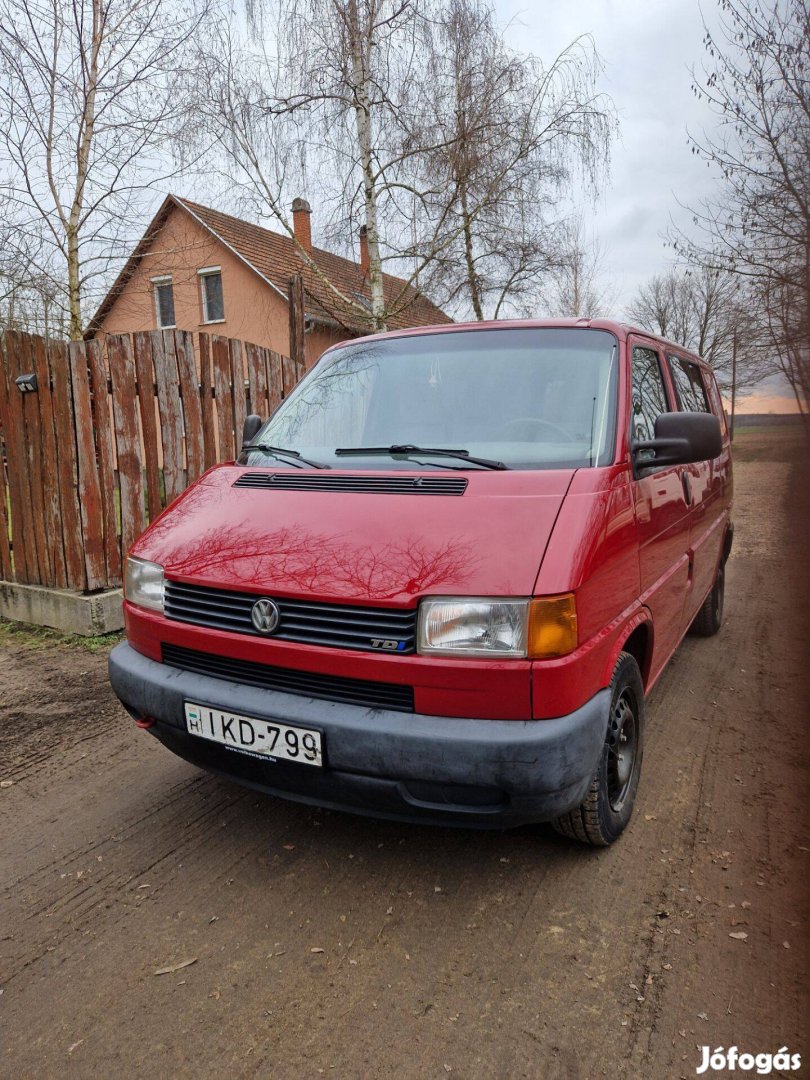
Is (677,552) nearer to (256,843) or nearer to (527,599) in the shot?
(527,599)

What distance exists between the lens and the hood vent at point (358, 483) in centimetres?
249

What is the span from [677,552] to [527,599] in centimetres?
175

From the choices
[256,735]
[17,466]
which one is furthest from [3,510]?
[256,735]

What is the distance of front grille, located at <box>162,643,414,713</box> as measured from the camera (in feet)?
7.22

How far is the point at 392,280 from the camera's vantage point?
74.4ft

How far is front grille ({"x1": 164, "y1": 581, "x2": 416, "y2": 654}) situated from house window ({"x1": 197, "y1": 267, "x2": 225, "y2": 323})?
74.4 feet

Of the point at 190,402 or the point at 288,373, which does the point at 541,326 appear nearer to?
the point at 190,402

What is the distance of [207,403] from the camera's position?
6.00 m

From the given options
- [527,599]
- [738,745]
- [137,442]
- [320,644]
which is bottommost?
[738,745]

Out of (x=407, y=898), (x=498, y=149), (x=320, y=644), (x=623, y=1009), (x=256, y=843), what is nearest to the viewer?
(x=623, y=1009)

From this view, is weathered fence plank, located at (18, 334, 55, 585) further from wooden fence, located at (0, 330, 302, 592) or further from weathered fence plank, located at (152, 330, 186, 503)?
weathered fence plank, located at (152, 330, 186, 503)

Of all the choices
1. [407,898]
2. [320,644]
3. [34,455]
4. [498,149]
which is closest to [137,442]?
[34,455]

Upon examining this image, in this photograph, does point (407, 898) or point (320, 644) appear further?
point (407, 898)

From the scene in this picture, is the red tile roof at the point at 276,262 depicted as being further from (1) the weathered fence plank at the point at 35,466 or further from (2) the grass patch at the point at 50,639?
(2) the grass patch at the point at 50,639
